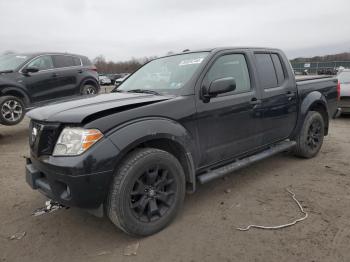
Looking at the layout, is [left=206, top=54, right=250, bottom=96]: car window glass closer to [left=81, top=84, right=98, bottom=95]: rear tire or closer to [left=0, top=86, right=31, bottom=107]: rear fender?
[left=0, top=86, right=31, bottom=107]: rear fender

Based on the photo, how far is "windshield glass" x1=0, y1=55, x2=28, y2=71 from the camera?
745cm

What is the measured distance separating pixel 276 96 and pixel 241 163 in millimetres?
1141

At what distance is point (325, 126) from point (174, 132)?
3.51m

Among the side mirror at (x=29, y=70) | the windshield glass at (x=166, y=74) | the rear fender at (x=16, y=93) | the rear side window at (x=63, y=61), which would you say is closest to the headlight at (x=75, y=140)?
the windshield glass at (x=166, y=74)

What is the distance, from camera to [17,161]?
538 cm

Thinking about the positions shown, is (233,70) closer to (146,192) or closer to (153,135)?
(153,135)

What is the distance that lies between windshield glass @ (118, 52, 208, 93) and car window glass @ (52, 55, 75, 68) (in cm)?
465

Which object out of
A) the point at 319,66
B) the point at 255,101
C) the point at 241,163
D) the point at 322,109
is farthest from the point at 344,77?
the point at 319,66

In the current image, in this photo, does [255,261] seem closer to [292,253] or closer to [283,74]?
[292,253]

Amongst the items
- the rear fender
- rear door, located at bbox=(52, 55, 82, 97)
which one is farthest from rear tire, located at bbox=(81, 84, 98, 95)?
the rear fender

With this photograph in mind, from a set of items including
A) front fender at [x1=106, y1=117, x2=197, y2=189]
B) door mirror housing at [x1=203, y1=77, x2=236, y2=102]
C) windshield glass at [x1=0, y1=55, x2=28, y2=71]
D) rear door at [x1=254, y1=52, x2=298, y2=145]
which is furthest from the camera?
windshield glass at [x1=0, y1=55, x2=28, y2=71]

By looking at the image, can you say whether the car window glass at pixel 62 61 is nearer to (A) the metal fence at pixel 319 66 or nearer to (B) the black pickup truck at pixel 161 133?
(B) the black pickup truck at pixel 161 133

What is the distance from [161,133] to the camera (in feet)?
9.45

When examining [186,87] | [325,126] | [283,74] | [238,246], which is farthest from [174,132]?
[325,126]
